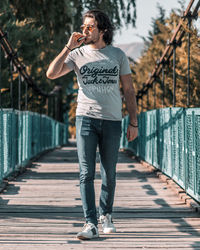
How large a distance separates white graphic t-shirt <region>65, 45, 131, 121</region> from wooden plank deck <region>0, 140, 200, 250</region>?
Result: 86cm

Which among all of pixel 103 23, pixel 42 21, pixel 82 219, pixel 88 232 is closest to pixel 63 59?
pixel 103 23

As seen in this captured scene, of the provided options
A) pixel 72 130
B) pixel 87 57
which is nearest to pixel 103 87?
pixel 87 57

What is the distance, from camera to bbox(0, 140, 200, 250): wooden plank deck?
13.9 ft

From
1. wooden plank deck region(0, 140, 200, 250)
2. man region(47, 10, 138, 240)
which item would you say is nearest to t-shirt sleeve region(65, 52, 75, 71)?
man region(47, 10, 138, 240)

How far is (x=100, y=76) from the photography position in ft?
14.1

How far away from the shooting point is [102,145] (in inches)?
175

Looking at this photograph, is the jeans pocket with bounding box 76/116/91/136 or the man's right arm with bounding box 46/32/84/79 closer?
the man's right arm with bounding box 46/32/84/79

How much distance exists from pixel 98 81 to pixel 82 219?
1436mm

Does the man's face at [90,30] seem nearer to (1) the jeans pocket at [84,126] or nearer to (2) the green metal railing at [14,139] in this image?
(1) the jeans pocket at [84,126]

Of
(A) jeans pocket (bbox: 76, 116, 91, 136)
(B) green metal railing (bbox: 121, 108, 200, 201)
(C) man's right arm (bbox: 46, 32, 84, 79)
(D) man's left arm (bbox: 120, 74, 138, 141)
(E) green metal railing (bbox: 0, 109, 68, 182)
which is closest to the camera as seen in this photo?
(C) man's right arm (bbox: 46, 32, 84, 79)

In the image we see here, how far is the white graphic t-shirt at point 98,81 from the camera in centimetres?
430

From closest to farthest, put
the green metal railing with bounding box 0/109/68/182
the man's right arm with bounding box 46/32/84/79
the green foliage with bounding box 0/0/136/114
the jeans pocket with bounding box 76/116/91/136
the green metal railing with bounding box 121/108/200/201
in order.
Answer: the man's right arm with bounding box 46/32/84/79 → the jeans pocket with bounding box 76/116/91/136 → the green metal railing with bounding box 121/108/200/201 → the green metal railing with bounding box 0/109/68/182 → the green foliage with bounding box 0/0/136/114

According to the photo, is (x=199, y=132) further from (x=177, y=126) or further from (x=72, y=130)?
(x=72, y=130)

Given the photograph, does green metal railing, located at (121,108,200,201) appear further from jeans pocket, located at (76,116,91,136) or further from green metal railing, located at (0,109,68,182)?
green metal railing, located at (0,109,68,182)
